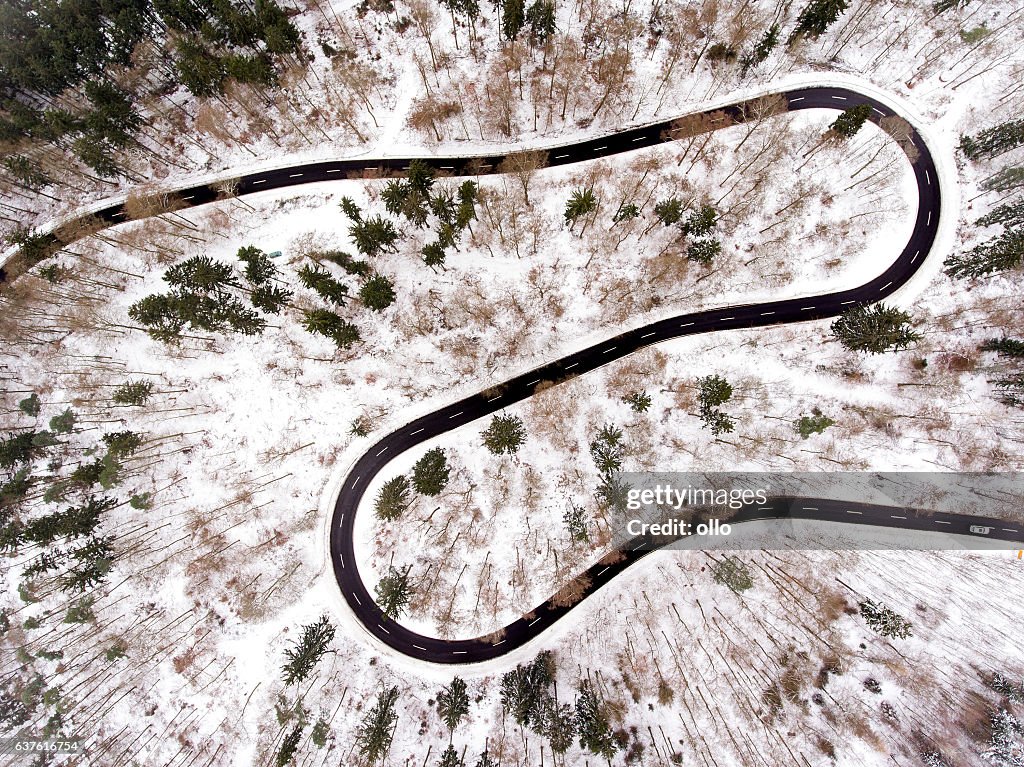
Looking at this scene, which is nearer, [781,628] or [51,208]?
[781,628]

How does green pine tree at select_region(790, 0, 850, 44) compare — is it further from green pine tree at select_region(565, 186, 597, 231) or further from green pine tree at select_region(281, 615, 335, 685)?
green pine tree at select_region(281, 615, 335, 685)

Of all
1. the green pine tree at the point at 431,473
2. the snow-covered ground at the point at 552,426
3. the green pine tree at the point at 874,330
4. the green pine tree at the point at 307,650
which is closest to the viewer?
the green pine tree at the point at 874,330

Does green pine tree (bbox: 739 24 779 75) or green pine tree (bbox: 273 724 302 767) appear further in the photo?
green pine tree (bbox: 739 24 779 75)

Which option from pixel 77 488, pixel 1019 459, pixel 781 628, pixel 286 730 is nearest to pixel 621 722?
pixel 781 628

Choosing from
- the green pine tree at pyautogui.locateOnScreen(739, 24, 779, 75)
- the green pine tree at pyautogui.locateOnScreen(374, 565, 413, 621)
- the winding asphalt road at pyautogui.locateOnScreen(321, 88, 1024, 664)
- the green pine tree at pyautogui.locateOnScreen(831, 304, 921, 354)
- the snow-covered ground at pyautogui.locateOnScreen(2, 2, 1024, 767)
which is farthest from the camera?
the winding asphalt road at pyautogui.locateOnScreen(321, 88, 1024, 664)

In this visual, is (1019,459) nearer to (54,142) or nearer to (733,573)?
(733,573)

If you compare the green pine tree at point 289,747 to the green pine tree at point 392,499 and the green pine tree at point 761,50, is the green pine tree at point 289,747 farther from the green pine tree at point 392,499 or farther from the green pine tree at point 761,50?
the green pine tree at point 761,50

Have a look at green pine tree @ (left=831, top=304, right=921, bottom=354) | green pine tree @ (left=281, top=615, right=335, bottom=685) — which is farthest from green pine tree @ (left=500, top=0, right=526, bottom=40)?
green pine tree @ (left=281, top=615, right=335, bottom=685)

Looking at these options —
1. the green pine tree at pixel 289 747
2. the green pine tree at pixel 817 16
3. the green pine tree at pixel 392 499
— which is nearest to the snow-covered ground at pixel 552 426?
the green pine tree at pixel 289 747

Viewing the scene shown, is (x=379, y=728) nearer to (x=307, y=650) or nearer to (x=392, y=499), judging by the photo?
(x=307, y=650)
